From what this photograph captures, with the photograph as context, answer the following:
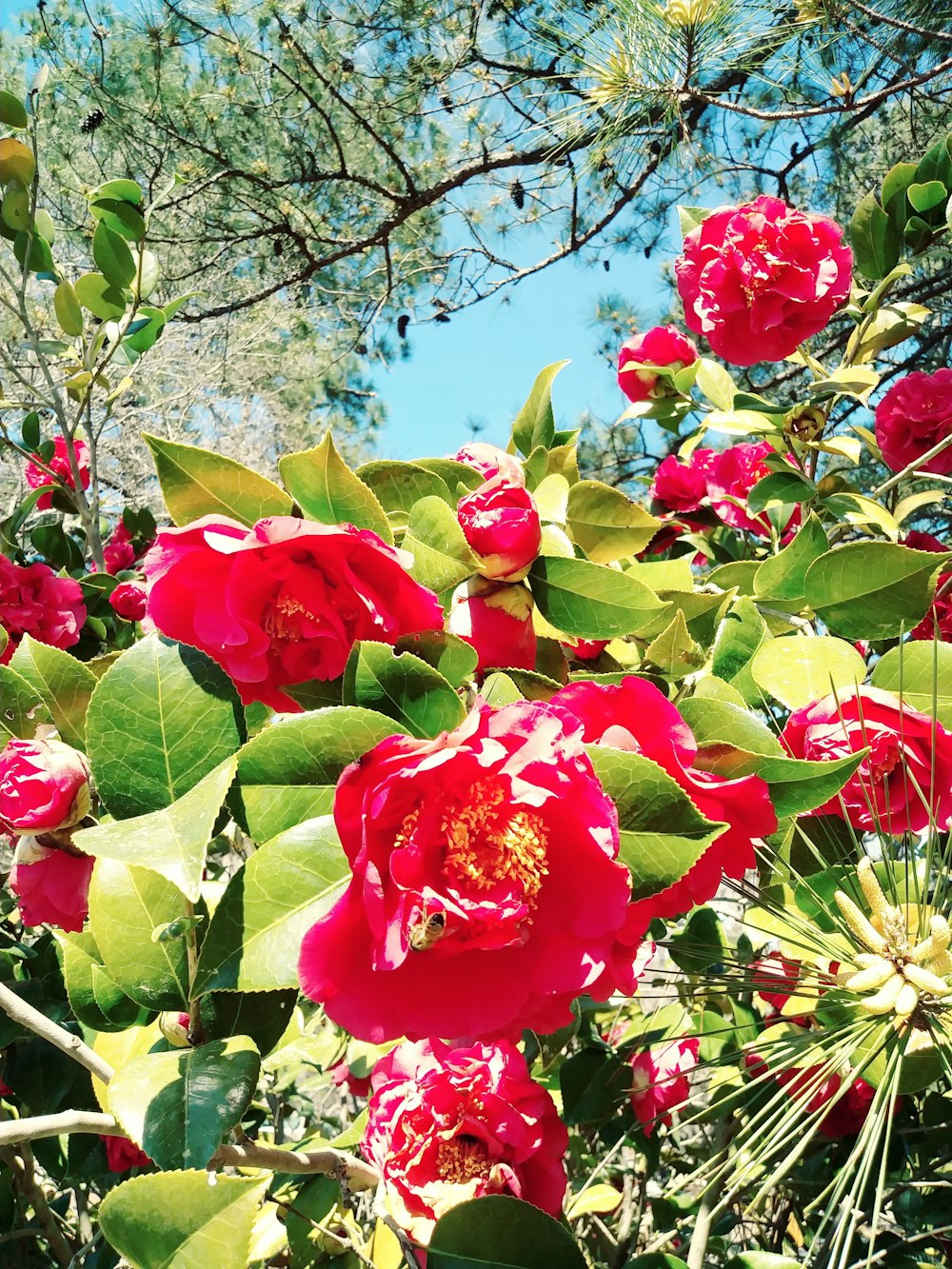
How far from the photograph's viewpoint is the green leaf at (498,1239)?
2.20ft

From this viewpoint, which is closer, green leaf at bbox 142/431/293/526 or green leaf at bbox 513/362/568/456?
green leaf at bbox 142/431/293/526

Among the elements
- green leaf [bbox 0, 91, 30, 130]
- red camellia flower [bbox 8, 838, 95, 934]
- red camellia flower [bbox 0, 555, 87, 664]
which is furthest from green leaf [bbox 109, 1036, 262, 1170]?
green leaf [bbox 0, 91, 30, 130]

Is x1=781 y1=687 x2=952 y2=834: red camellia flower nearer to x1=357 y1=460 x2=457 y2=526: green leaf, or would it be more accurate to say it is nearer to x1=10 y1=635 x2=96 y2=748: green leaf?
x1=357 y1=460 x2=457 y2=526: green leaf

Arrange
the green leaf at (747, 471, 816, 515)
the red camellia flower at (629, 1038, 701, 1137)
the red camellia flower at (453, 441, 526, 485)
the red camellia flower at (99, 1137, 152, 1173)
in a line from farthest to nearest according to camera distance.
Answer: the red camellia flower at (629, 1038, 701, 1137) < the green leaf at (747, 471, 816, 515) < the red camellia flower at (99, 1137, 152, 1173) < the red camellia flower at (453, 441, 526, 485)

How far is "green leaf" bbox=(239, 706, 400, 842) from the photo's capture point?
0.54 metres

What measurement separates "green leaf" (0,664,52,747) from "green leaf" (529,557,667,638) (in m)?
0.39

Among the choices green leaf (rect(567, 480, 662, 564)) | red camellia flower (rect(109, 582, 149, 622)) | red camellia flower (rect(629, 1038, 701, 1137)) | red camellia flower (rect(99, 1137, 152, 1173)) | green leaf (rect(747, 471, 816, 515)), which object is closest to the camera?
green leaf (rect(567, 480, 662, 564))

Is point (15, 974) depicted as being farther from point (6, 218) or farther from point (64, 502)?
point (6, 218)

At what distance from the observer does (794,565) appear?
960 mm

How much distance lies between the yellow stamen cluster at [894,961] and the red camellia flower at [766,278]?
2.74 ft

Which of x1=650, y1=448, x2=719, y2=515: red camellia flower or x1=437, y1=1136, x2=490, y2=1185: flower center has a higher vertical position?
x1=650, y1=448, x2=719, y2=515: red camellia flower

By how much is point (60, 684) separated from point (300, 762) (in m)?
0.31

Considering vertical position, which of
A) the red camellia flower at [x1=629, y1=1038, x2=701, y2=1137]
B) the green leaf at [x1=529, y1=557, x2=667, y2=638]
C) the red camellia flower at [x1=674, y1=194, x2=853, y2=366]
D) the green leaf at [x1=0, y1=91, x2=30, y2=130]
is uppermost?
the green leaf at [x1=0, y1=91, x2=30, y2=130]

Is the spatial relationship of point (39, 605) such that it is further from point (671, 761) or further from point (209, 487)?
point (671, 761)
